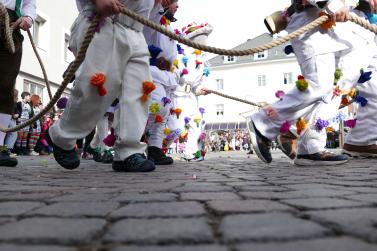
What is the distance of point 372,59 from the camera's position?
4.66m

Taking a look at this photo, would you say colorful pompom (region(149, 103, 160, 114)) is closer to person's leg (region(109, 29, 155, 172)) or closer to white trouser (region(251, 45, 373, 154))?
white trouser (region(251, 45, 373, 154))

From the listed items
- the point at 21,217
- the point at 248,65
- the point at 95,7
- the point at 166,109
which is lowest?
the point at 21,217

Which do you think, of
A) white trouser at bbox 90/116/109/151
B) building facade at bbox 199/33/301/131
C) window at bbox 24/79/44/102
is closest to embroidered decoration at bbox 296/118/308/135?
white trouser at bbox 90/116/109/151

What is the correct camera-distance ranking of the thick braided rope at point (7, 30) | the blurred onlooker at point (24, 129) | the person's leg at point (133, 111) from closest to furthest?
the person's leg at point (133, 111)
the thick braided rope at point (7, 30)
the blurred onlooker at point (24, 129)

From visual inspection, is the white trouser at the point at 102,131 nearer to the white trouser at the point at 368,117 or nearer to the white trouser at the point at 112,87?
the white trouser at the point at 112,87

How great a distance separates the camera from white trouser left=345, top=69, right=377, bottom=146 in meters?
4.88

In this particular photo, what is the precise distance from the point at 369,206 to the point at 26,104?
10.2 meters

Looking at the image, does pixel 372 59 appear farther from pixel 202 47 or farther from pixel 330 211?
pixel 330 211

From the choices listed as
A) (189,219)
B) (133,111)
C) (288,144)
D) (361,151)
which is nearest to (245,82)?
(361,151)

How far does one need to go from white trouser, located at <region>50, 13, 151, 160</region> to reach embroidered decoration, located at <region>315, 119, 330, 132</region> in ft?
5.27

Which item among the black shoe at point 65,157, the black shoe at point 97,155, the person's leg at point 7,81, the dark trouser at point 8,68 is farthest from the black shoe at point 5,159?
the black shoe at point 97,155

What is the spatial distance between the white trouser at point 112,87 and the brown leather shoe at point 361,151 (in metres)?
2.99

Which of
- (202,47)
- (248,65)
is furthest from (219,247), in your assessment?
(248,65)

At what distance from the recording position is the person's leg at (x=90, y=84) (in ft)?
9.88
